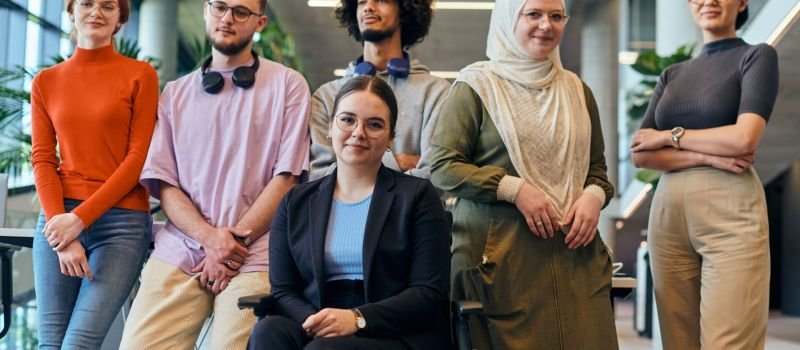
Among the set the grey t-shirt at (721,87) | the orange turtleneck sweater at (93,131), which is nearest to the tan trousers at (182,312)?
the orange turtleneck sweater at (93,131)

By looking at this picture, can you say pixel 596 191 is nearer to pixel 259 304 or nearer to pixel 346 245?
Answer: pixel 346 245

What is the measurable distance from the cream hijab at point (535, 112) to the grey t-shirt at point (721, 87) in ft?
1.20

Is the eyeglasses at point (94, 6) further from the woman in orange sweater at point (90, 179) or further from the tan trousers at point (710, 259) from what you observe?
the tan trousers at point (710, 259)

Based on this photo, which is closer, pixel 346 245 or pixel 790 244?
pixel 346 245

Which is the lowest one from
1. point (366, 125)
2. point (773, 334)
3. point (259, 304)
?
point (773, 334)

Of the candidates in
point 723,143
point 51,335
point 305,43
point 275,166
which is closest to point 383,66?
point 275,166

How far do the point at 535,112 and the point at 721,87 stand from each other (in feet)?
2.16

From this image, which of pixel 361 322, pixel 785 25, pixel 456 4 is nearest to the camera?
pixel 361 322

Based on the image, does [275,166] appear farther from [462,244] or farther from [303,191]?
[462,244]

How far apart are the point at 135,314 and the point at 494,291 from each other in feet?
3.74

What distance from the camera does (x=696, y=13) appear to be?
318 cm

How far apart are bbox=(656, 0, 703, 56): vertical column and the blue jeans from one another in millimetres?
6935

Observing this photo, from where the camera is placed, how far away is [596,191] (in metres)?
2.93

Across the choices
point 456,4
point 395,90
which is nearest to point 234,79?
point 395,90
